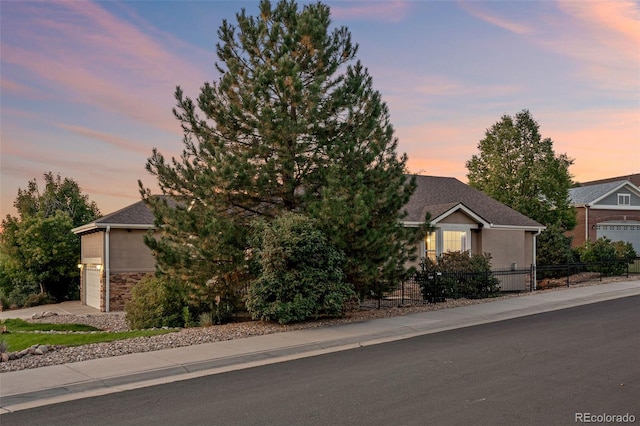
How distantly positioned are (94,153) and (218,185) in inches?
507

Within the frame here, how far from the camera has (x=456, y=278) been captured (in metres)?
20.4

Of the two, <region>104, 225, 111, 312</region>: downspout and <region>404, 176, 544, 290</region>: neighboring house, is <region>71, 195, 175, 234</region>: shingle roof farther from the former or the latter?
<region>404, 176, 544, 290</region>: neighboring house

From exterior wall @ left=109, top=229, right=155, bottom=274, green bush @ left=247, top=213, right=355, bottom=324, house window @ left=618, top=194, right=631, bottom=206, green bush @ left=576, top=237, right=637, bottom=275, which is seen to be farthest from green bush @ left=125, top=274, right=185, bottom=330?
house window @ left=618, top=194, right=631, bottom=206

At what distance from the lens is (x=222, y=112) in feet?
52.3

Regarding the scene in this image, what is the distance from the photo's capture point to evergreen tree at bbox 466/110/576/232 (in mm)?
35031

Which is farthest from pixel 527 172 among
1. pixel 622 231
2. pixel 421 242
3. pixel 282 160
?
pixel 282 160

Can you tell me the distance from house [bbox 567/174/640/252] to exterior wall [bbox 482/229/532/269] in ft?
55.0

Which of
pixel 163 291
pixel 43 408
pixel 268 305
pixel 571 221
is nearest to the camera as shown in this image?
pixel 43 408

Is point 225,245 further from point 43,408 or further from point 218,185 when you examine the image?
point 43,408

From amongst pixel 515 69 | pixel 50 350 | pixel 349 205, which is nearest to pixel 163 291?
pixel 50 350

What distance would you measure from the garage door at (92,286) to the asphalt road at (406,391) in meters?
19.6

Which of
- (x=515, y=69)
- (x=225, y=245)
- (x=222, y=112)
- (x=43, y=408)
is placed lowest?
(x=43, y=408)

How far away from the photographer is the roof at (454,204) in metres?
27.1

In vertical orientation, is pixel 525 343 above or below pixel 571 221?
below
